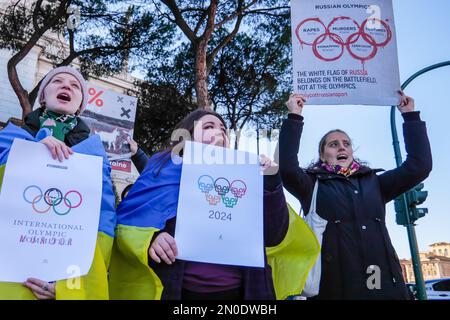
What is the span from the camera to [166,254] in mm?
1707

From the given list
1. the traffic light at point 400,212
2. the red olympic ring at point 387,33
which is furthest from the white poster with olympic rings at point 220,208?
the traffic light at point 400,212

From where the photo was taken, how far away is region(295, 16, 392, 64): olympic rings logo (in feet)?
9.70

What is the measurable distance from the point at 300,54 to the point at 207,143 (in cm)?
124

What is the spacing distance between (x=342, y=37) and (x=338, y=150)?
82 centimetres

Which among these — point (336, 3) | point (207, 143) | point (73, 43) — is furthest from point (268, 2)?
point (207, 143)

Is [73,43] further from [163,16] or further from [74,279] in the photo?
[74,279]

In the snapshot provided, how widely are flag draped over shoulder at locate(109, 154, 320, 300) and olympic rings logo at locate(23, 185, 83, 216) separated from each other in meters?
0.26

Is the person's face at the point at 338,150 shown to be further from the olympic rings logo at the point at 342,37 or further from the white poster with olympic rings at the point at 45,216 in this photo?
the white poster with olympic rings at the point at 45,216

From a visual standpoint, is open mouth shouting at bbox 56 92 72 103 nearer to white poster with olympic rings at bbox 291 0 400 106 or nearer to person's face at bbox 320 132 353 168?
white poster with olympic rings at bbox 291 0 400 106

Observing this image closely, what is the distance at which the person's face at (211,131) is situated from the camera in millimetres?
2107

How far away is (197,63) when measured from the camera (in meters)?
8.00

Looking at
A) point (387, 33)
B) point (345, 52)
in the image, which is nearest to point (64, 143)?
point (345, 52)

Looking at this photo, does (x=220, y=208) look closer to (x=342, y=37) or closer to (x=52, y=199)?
(x=52, y=199)

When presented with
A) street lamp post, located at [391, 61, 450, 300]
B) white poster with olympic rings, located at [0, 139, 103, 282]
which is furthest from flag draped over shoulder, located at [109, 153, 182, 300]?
street lamp post, located at [391, 61, 450, 300]
